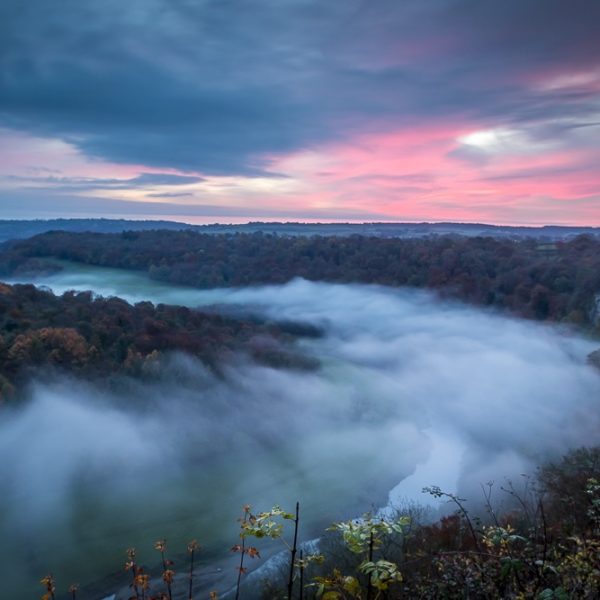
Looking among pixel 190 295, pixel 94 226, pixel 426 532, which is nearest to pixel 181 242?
pixel 190 295

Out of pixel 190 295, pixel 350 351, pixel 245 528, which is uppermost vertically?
pixel 245 528

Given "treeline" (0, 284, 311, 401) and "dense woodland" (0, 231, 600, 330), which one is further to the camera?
"dense woodland" (0, 231, 600, 330)

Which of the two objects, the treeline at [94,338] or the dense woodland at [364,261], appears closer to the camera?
the treeline at [94,338]

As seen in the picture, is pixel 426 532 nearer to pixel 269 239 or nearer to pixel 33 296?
pixel 33 296

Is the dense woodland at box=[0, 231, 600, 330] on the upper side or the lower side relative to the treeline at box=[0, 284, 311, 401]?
upper

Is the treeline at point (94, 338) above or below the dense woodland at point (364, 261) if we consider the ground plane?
below
